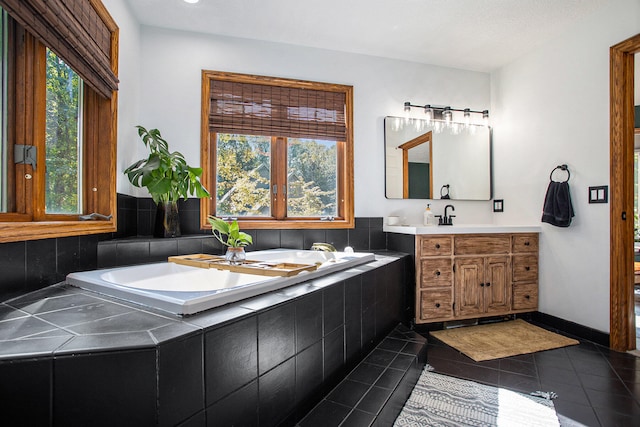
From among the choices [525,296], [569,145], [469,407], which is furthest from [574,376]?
[569,145]

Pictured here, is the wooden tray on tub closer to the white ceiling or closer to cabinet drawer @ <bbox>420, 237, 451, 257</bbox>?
cabinet drawer @ <bbox>420, 237, 451, 257</bbox>

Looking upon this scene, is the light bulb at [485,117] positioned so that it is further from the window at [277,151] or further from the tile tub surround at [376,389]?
the tile tub surround at [376,389]

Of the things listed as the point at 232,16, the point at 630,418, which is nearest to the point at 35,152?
the point at 232,16

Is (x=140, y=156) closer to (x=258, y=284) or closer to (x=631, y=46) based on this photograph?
(x=258, y=284)

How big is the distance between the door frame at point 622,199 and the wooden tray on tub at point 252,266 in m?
2.14

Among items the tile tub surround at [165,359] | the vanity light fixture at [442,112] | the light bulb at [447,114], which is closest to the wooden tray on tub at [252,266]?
the tile tub surround at [165,359]

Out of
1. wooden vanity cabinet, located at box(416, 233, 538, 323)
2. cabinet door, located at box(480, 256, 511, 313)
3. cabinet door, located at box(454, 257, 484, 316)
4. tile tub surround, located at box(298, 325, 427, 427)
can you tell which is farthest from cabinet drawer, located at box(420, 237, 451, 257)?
tile tub surround, located at box(298, 325, 427, 427)

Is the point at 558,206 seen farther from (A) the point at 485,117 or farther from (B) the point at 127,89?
(B) the point at 127,89

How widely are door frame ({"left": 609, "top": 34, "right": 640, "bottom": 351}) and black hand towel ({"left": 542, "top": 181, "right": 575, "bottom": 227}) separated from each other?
0.97 feet

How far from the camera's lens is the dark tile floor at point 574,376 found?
161cm

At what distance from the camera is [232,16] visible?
2.57m

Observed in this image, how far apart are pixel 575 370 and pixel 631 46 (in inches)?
84.5

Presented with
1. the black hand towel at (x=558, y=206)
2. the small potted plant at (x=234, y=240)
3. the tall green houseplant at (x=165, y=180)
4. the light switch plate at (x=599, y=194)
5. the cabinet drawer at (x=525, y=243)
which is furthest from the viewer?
the cabinet drawer at (x=525, y=243)

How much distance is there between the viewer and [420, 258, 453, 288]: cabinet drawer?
2.64 m
